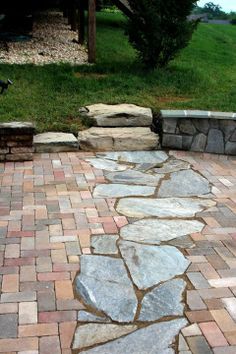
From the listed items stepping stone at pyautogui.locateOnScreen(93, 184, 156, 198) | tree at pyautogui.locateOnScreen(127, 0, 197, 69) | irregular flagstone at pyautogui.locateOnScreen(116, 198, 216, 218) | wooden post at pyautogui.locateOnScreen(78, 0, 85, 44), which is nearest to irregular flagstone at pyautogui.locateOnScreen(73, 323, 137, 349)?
irregular flagstone at pyautogui.locateOnScreen(116, 198, 216, 218)

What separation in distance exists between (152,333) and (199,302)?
386 mm

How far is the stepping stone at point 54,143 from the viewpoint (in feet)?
16.6

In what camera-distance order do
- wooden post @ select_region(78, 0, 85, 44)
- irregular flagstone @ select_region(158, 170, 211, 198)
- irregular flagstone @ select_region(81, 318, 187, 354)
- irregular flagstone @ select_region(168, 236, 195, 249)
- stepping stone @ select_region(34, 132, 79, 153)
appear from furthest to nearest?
wooden post @ select_region(78, 0, 85, 44) < stepping stone @ select_region(34, 132, 79, 153) < irregular flagstone @ select_region(158, 170, 211, 198) < irregular flagstone @ select_region(168, 236, 195, 249) < irregular flagstone @ select_region(81, 318, 187, 354)

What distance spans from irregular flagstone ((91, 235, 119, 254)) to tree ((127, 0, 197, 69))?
5.25 meters

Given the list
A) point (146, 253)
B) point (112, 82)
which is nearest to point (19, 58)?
point (112, 82)

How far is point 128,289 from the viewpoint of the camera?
8.65 ft

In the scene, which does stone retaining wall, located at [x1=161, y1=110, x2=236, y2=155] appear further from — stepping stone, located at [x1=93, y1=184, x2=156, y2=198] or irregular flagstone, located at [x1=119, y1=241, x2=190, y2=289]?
irregular flagstone, located at [x1=119, y1=241, x2=190, y2=289]

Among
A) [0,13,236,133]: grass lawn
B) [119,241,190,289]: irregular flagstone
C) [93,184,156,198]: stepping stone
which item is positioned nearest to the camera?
[119,241,190,289]: irregular flagstone

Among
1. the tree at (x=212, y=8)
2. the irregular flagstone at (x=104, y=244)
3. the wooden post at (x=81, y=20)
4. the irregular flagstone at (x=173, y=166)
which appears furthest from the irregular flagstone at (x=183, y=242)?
the tree at (x=212, y=8)

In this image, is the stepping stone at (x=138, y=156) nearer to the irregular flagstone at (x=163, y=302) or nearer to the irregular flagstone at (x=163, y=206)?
the irregular flagstone at (x=163, y=206)

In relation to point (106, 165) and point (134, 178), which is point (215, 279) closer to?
point (134, 178)

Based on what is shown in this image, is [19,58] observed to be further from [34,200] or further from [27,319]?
[27,319]

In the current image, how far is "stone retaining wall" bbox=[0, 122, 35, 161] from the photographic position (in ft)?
15.5

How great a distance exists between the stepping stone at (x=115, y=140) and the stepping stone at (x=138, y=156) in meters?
0.10
